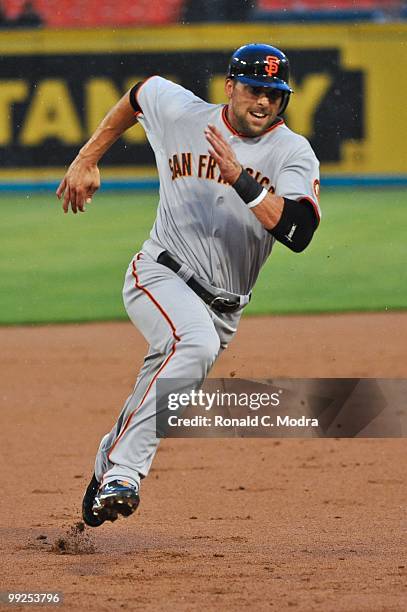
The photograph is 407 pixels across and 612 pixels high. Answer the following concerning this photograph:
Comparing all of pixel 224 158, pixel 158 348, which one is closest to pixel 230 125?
pixel 224 158

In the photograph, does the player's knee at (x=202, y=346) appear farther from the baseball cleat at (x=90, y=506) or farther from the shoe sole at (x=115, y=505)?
the baseball cleat at (x=90, y=506)

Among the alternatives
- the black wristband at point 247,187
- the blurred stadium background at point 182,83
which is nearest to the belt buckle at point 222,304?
the black wristband at point 247,187

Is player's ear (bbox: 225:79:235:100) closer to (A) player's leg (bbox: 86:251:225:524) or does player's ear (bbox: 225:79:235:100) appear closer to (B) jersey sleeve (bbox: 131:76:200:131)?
(B) jersey sleeve (bbox: 131:76:200:131)

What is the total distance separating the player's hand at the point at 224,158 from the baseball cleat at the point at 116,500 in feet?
3.93

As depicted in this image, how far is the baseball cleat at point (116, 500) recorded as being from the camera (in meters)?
4.42

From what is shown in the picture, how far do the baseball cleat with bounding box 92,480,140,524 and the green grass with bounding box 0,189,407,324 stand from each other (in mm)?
6452

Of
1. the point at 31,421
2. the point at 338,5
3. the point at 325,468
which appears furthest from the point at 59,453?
the point at 338,5

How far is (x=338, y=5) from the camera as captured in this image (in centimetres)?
2225

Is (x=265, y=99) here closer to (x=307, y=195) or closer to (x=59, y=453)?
(x=307, y=195)

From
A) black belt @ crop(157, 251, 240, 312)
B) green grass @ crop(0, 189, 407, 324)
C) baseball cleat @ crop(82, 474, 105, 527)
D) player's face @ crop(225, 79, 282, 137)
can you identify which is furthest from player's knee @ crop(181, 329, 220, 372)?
green grass @ crop(0, 189, 407, 324)

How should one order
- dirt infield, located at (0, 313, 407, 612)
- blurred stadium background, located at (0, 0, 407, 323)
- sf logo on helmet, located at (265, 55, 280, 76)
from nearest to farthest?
dirt infield, located at (0, 313, 407, 612), sf logo on helmet, located at (265, 55, 280, 76), blurred stadium background, located at (0, 0, 407, 323)

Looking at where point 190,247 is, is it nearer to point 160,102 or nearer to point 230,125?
point 230,125

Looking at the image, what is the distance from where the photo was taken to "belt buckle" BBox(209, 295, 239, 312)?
495cm

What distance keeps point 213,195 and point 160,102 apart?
583mm
